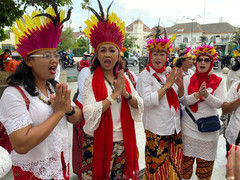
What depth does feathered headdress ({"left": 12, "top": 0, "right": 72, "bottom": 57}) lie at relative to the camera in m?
1.35

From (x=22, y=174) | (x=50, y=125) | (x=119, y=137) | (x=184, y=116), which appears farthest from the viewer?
(x=184, y=116)

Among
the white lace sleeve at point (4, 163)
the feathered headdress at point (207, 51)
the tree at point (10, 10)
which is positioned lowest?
the white lace sleeve at point (4, 163)

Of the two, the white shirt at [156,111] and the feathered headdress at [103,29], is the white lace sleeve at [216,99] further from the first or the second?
the feathered headdress at [103,29]

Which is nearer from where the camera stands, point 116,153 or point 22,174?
point 22,174

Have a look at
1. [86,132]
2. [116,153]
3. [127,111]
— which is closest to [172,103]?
[127,111]

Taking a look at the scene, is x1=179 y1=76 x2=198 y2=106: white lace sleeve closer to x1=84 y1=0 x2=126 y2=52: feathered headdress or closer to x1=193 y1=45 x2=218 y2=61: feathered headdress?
x1=193 y1=45 x2=218 y2=61: feathered headdress

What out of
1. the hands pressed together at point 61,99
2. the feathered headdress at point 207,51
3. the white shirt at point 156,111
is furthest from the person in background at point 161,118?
the hands pressed together at point 61,99

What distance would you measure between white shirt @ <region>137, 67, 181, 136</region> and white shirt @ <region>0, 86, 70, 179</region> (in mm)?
1085

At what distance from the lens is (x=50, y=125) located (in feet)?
4.02

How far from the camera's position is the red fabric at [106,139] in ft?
5.60

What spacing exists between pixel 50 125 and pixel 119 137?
28.6 inches

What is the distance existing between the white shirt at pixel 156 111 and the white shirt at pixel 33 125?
42.7 inches

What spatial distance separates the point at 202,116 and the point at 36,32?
196 cm

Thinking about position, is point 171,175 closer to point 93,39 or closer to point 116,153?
point 116,153
